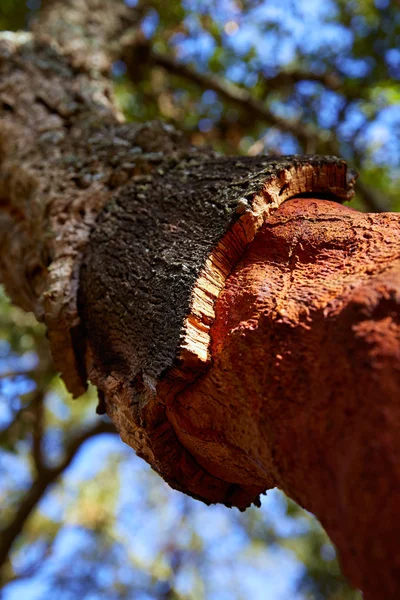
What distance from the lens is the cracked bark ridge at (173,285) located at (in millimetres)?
1282

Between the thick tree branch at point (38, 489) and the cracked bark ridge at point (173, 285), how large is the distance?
3.27 metres

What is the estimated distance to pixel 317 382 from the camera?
990 millimetres

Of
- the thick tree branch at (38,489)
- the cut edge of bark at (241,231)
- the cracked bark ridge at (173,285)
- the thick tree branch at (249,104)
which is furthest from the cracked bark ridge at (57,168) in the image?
the thick tree branch at (38,489)

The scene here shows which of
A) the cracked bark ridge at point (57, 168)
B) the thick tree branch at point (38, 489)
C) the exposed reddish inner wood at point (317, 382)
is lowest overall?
the thick tree branch at point (38, 489)

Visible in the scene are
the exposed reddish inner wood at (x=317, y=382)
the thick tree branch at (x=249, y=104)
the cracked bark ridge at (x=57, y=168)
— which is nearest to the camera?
the exposed reddish inner wood at (x=317, y=382)

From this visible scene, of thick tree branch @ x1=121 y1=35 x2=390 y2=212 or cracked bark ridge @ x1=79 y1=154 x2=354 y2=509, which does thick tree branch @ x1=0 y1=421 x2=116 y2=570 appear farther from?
cracked bark ridge @ x1=79 y1=154 x2=354 y2=509

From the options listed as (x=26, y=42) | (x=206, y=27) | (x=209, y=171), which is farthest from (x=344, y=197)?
(x=206, y=27)

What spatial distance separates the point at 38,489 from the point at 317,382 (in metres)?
4.48

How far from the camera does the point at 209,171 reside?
1.67 meters

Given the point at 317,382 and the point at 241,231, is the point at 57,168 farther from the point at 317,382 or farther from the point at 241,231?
the point at 317,382

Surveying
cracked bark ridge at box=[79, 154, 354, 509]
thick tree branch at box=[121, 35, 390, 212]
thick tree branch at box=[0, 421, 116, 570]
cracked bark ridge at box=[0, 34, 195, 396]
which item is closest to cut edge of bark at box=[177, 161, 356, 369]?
cracked bark ridge at box=[79, 154, 354, 509]

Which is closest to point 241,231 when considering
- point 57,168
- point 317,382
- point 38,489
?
point 317,382

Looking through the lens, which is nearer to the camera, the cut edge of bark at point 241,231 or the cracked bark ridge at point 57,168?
the cut edge of bark at point 241,231

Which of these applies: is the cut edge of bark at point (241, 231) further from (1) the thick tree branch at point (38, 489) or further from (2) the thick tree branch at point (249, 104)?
(1) the thick tree branch at point (38, 489)
